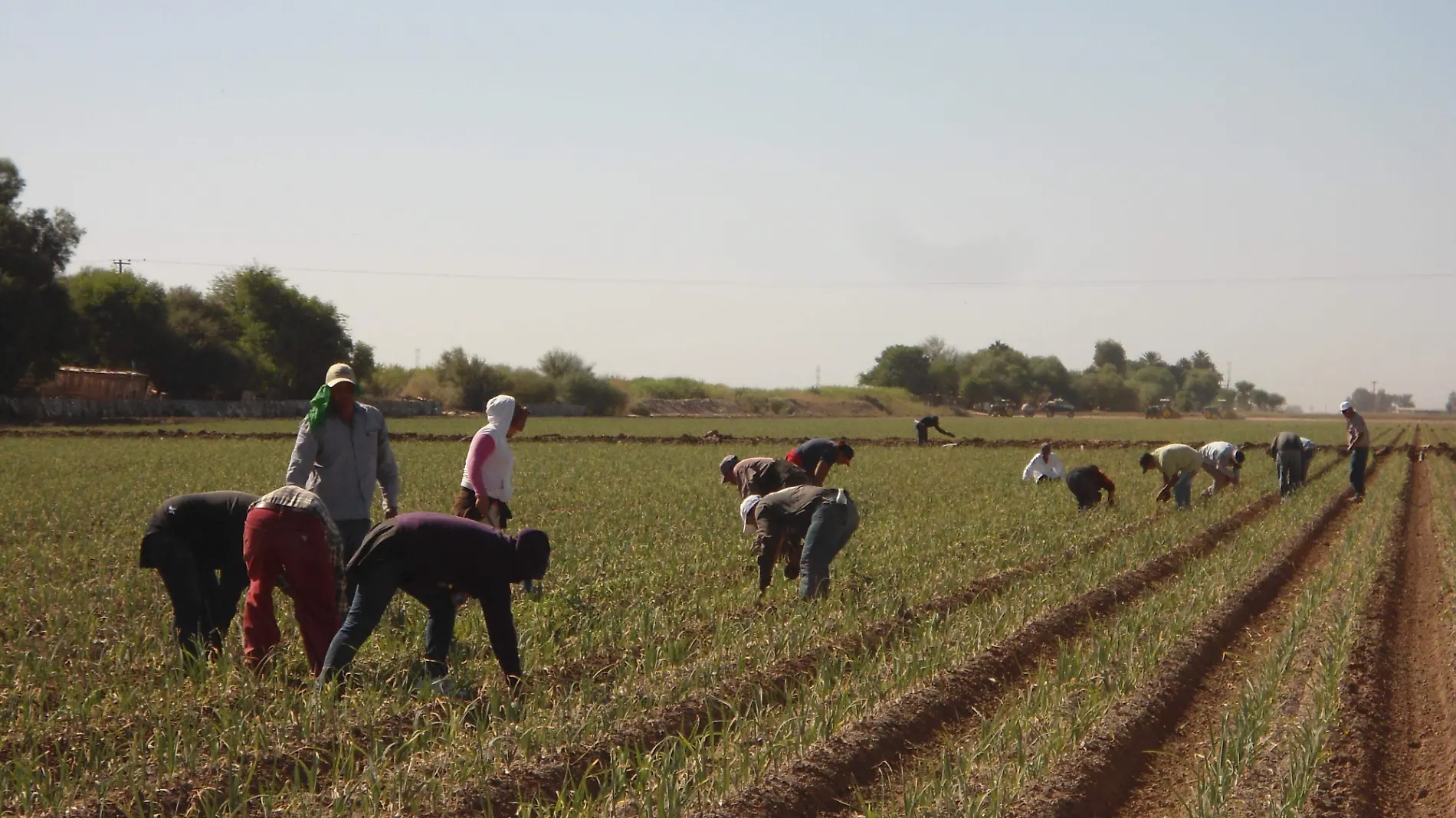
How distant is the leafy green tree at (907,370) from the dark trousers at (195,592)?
12398cm

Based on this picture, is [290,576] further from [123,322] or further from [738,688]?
[123,322]

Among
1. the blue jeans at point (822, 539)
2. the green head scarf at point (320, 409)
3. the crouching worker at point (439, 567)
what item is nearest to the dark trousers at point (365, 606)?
the crouching worker at point (439, 567)

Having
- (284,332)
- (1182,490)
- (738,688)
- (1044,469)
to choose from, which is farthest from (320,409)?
(284,332)

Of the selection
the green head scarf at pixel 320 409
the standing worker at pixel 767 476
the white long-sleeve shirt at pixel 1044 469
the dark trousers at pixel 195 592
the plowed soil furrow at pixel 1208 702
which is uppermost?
the green head scarf at pixel 320 409

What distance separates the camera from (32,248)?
47750 millimetres

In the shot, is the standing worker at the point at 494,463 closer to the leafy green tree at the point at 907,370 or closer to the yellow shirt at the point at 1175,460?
the yellow shirt at the point at 1175,460

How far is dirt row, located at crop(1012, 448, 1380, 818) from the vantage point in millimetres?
5496

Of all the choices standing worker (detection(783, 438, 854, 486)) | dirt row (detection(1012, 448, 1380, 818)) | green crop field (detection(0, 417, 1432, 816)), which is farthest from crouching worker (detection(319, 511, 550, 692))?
standing worker (detection(783, 438, 854, 486))

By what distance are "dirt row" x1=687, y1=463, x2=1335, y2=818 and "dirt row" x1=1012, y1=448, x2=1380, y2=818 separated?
2.40 feet

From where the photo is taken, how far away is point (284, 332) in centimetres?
6962

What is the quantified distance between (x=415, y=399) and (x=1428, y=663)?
6511 centimetres

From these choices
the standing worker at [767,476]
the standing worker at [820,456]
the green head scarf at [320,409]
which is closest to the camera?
the green head scarf at [320,409]

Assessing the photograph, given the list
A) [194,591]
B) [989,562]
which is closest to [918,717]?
[194,591]

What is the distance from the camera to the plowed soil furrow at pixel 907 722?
5188mm
